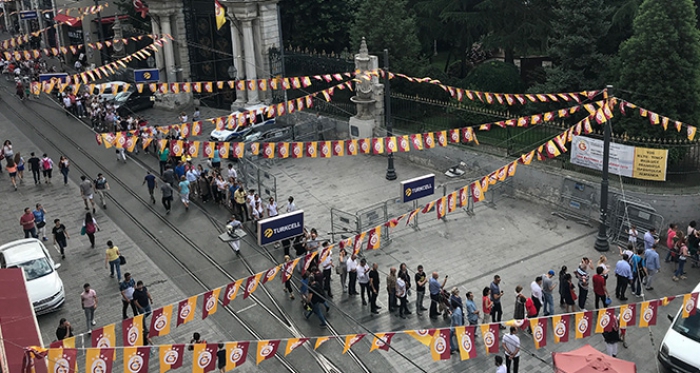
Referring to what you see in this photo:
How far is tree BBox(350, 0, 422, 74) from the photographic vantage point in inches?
1359

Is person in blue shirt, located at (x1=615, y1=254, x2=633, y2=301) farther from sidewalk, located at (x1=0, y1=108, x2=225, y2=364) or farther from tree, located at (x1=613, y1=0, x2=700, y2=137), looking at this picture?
sidewalk, located at (x1=0, y1=108, x2=225, y2=364)

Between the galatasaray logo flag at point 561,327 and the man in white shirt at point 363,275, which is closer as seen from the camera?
the galatasaray logo flag at point 561,327

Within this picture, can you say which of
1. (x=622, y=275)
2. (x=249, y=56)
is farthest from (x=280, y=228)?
(x=249, y=56)

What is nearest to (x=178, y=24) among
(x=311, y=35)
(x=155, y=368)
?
(x=311, y=35)

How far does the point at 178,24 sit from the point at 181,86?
31.2ft

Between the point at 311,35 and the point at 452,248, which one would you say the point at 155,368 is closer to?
the point at 452,248

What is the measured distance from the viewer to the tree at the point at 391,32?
113 ft

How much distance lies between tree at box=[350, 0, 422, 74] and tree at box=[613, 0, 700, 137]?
10958 mm

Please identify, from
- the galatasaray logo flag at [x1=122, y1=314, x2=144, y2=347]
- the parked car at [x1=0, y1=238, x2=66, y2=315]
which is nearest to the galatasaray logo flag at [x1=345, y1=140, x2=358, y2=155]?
the parked car at [x1=0, y1=238, x2=66, y2=315]

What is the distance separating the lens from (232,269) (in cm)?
2270

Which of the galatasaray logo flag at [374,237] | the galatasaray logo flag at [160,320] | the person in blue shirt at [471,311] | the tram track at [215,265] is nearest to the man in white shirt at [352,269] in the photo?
the galatasaray logo flag at [374,237]

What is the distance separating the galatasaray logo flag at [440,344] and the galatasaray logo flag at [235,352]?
11.6 ft

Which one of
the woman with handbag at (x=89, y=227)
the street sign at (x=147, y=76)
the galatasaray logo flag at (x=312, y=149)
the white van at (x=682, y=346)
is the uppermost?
the street sign at (x=147, y=76)

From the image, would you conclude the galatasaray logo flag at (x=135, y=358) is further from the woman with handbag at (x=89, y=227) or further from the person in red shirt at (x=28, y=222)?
the person in red shirt at (x=28, y=222)
